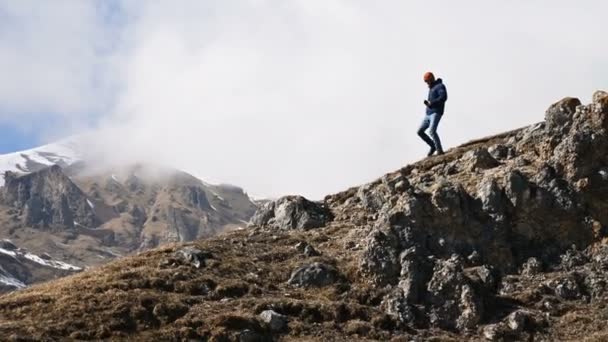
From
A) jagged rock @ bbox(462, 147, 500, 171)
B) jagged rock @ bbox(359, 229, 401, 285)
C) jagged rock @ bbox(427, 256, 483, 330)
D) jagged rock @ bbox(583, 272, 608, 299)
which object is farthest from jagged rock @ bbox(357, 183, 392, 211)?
jagged rock @ bbox(583, 272, 608, 299)

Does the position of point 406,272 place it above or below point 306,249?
below

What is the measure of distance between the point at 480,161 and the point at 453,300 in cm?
1029

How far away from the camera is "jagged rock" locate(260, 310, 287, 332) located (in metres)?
22.6

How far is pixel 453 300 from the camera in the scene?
79.2 feet

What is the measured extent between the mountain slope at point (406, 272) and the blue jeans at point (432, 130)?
352cm

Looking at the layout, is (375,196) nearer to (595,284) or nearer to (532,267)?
(532,267)

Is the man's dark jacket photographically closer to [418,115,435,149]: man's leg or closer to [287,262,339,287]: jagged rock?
[418,115,435,149]: man's leg

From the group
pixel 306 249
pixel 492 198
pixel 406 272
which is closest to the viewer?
pixel 406 272

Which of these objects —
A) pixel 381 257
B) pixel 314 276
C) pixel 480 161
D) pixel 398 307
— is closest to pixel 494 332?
pixel 398 307

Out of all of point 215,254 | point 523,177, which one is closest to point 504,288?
point 523,177

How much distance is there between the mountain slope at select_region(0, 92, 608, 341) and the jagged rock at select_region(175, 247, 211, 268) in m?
0.09

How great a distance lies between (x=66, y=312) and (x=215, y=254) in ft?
24.7

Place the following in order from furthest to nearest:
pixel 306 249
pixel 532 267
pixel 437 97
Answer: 1. pixel 437 97
2. pixel 306 249
3. pixel 532 267

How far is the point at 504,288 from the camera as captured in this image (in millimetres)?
25641
